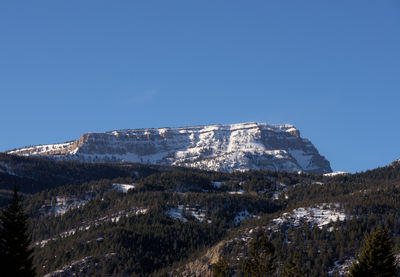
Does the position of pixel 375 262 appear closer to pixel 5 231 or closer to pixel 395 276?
pixel 395 276

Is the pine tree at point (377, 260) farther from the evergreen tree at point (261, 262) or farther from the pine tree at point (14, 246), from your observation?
the pine tree at point (14, 246)

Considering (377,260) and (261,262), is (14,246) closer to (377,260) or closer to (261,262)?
(261,262)

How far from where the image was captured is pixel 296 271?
93.4 metres

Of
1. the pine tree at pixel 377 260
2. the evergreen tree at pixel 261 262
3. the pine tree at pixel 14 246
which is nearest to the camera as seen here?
the pine tree at pixel 14 246

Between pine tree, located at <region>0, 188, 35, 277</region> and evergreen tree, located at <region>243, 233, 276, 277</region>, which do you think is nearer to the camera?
pine tree, located at <region>0, 188, 35, 277</region>

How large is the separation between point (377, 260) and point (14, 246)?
50749 mm

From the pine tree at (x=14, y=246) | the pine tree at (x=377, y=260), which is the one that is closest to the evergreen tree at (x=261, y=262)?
the pine tree at (x=377, y=260)

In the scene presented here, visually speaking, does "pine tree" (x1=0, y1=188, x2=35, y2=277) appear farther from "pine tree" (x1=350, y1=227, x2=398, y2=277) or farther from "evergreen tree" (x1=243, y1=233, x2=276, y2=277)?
"pine tree" (x1=350, y1=227, x2=398, y2=277)

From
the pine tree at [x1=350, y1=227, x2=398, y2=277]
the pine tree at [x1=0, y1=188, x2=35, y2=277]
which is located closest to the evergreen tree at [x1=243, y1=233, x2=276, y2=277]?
the pine tree at [x1=350, y1=227, x2=398, y2=277]

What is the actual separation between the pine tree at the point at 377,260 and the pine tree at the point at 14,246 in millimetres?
46471

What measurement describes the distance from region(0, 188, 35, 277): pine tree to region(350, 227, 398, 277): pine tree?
152ft

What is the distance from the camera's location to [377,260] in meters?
95.9

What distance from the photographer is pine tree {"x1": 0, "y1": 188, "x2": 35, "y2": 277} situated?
75625mm

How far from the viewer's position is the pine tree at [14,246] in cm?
7562
